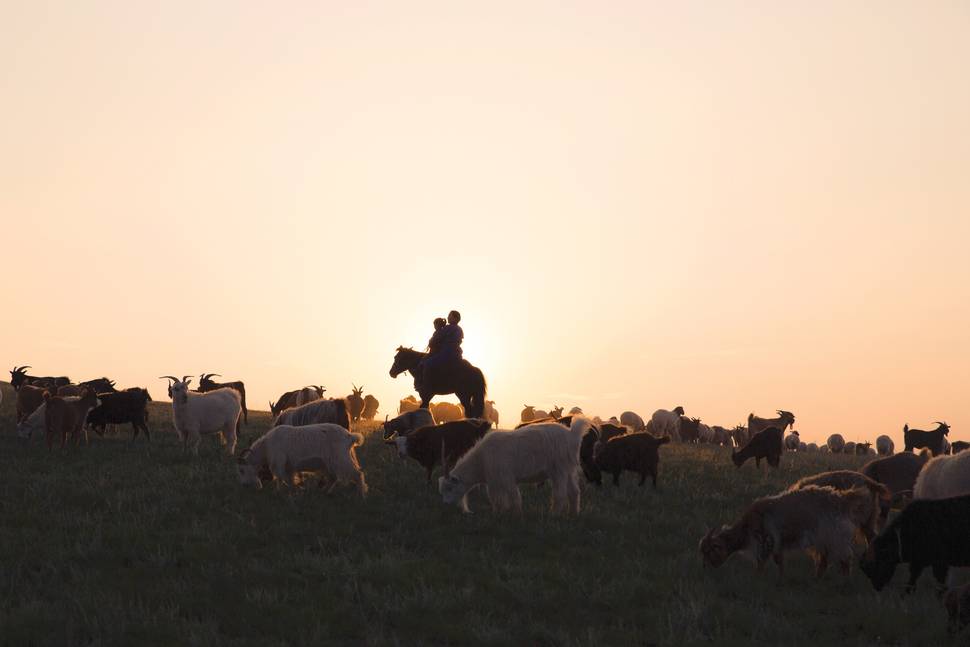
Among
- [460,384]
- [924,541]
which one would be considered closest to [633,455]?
[460,384]

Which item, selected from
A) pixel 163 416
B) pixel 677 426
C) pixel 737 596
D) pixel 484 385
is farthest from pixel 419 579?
pixel 677 426

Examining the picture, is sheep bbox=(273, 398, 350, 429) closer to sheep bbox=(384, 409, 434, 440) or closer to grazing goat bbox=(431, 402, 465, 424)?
sheep bbox=(384, 409, 434, 440)

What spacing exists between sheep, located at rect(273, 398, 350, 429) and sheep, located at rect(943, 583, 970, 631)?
49.0ft

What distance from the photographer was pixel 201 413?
22750 mm

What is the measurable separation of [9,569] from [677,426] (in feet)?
113

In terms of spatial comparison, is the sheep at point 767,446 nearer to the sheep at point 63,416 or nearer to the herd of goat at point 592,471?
the herd of goat at point 592,471

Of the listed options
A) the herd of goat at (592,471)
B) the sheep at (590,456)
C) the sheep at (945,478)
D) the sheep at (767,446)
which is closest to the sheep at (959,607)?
the herd of goat at (592,471)

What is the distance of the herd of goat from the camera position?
1103 cm

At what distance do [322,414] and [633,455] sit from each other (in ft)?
24.7

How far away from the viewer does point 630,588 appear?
37.2ft

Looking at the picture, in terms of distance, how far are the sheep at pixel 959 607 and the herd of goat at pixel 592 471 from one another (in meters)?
0.01

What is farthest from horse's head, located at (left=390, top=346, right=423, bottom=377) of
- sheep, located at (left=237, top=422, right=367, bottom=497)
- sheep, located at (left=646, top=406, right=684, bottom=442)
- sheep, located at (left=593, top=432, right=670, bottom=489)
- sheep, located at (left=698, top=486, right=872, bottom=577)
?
sheep, located at (left=646, top=406, right=684, bottom=442)

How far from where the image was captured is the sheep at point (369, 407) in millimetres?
41875

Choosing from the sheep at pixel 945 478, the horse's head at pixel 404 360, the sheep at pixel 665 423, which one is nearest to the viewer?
the sheep at pixel 945 478
